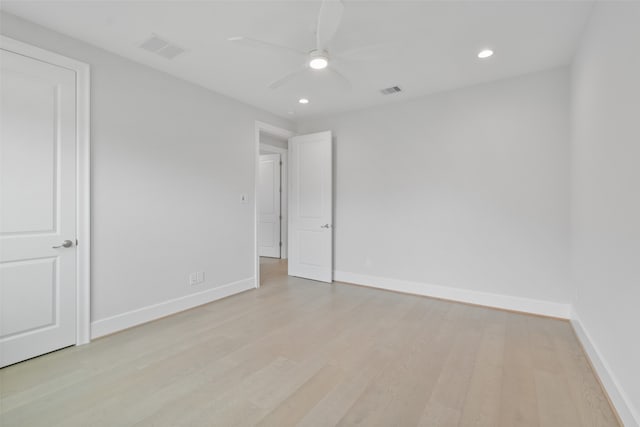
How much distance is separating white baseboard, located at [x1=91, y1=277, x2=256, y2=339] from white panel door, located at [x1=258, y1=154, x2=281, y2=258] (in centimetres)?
261

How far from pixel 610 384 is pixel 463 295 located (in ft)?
6.18

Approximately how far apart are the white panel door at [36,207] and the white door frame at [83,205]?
4 cm

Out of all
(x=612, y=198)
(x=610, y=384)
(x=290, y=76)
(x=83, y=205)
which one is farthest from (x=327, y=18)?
(x=610, y=384)

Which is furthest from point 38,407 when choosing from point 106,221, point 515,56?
point 515,56

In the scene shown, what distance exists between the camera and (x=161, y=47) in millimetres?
Result: 2723

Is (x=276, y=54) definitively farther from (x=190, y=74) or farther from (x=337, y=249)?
(x=337, y=249)

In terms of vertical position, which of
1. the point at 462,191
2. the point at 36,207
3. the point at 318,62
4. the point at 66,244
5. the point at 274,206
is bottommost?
the point at 66,244

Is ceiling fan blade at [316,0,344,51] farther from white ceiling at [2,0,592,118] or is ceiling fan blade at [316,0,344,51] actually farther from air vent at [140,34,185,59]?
air vent at [140,34,185,59]

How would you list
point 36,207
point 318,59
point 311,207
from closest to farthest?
point 318,59 < point 36,207 < point 311,207

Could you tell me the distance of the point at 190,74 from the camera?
130 inches

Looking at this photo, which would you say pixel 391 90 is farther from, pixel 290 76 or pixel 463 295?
pixel 463 295

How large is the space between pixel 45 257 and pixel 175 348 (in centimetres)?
132

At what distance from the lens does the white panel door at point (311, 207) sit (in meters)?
4.69

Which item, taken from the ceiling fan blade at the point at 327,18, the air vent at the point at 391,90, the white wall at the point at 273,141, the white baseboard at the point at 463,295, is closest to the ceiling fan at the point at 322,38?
the ceiling fan blade at the point at 327,18
